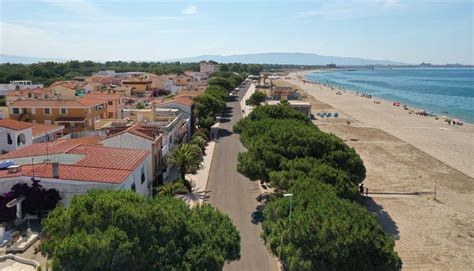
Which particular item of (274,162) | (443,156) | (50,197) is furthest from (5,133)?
(443,156)

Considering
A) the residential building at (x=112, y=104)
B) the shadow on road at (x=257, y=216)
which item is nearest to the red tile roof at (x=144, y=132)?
the shadow on road at (x=257, y=216)

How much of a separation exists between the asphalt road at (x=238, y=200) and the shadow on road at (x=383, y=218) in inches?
365

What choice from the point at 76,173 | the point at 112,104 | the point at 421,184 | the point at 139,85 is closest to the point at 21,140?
the point at 76,173

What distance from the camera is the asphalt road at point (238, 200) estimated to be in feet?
75.7

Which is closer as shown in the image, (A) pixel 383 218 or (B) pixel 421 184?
(A) pixel 383 218

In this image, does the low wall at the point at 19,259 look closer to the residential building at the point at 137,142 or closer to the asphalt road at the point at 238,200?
the asphalt road at the point at 238,200

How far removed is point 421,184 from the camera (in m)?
40.8

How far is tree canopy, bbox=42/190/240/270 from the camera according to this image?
1437 cm

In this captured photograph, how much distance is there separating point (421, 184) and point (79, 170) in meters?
32.0

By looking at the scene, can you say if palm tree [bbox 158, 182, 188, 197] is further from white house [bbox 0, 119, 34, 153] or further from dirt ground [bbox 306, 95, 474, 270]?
white house [bbox 0, 119, 34, 153]

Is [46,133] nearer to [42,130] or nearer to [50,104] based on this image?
[42,130]

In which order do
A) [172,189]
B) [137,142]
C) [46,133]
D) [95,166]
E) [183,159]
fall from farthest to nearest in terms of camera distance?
[46,133]
[183,159]
[137,142]
[172,189]
[95,166]

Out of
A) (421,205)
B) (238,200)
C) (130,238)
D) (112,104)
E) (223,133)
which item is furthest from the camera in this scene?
(112,104)

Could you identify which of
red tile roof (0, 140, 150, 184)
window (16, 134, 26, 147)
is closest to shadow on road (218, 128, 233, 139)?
window (16, 134, 26, 147)
